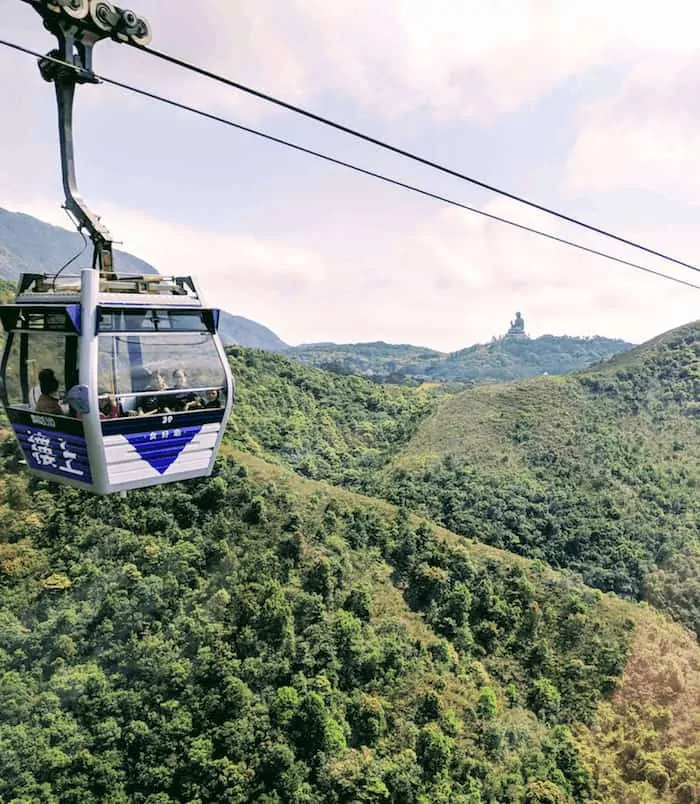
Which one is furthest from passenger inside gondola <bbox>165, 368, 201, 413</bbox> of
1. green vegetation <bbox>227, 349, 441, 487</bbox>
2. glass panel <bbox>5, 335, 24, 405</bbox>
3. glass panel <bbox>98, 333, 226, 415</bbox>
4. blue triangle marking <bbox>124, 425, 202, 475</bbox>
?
green vegetation <bbox>227, 349, 441, 487</bbox>

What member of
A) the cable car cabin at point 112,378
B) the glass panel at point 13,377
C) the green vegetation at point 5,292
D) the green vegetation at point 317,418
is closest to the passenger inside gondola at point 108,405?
the cable car cabin at point 112,378

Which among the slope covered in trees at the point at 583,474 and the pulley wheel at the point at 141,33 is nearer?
the pulley wheel at the point at 141,33

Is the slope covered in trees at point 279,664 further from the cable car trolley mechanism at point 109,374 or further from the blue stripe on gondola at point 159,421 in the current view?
the blue stripe on gondola at point 159,421

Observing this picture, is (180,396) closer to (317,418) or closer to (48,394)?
(48,394)

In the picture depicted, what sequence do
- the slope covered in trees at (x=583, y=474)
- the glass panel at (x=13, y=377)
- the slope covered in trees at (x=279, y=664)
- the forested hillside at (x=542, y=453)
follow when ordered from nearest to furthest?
the glass panel at (x=13, y=377), the slope covered in trees at (x=279, y=664), the slope covered in trees at (x=583, y=474), the forested hillside at (x=542, y=453)

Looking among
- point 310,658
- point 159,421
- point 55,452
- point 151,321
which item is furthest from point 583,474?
point 55,452

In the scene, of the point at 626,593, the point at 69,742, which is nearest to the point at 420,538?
the point at 626,593

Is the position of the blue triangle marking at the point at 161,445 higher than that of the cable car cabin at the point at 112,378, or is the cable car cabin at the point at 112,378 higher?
the cable car cabin at the point at 112,378
